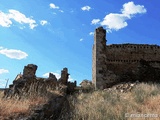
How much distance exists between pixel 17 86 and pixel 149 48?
12162 mm

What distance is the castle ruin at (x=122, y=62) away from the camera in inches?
737

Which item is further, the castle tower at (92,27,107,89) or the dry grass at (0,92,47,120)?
the castle tower at (92,27,107,89)

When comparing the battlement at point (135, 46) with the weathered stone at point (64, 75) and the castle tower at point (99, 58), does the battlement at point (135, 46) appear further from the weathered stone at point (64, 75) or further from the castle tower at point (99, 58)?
the weathered stone at point (64, 75)

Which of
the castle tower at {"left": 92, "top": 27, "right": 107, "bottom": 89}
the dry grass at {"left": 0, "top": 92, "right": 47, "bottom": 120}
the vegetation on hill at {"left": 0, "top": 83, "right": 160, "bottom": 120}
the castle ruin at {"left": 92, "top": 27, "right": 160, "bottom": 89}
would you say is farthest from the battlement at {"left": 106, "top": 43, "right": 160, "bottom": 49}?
the dry grass at {"left": 0, "top": 92, "right": 47, "bottom": 120}

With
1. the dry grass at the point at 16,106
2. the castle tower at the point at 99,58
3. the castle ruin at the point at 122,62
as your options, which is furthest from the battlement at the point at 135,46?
the dry grass at the point at 16,106

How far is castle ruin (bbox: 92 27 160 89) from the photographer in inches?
Result: 737

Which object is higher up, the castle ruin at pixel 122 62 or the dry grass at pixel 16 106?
the castle ruin at pixel 122 62

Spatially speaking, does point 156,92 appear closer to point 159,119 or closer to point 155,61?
point 159,119

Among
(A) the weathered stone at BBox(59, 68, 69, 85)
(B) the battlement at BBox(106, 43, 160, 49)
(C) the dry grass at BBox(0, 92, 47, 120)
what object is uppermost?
(B) the battlement at BBox(106, 43, 160, 49)

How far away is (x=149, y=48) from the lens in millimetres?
19562

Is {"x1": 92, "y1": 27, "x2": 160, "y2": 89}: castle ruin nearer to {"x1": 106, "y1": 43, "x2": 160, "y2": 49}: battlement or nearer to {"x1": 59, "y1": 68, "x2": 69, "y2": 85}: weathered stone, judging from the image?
{"x1": 106, "y1": 43, "x2": 160, "y2": 49}: battlement

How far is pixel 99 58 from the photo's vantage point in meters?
19.0

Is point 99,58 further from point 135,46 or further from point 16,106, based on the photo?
point 16,106

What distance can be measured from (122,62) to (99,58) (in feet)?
5.51
